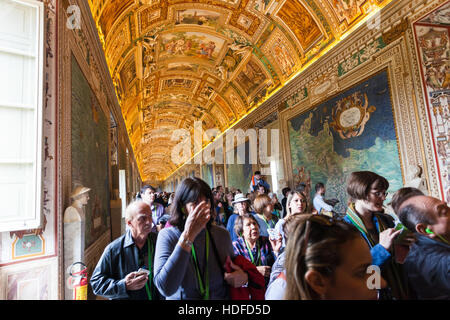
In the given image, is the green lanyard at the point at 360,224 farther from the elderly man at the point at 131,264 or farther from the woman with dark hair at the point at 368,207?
the elderly man at the point at 131,264

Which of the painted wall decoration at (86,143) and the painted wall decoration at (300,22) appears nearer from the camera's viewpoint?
the painted wall decoration at (86,143)

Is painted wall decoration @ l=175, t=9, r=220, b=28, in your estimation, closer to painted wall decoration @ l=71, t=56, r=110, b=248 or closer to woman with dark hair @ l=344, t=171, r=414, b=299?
painted wall decoration @ l=71, t=56, r=110, b=248

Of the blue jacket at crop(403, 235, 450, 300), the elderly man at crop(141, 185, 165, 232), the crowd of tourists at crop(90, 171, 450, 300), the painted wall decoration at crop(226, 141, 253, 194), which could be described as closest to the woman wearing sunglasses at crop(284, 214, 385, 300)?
the crowd of tourists at crop(90, 171, 450, 300)

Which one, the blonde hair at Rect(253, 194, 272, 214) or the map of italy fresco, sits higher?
the map of italy fresco

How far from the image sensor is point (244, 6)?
1023 centimetres

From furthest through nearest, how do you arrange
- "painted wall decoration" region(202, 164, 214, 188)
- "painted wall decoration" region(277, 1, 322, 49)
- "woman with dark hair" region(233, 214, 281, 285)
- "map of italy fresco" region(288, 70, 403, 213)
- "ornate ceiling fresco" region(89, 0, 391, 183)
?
"painted wall decoration" region(202, 164, 214, 188) → "painted wall decoration" region(277, 1, 322, 49) → "ornate ceiling fresco" region(89, 0, 391, 183) → "map of italy fresco" region(288, 70, 403, 213) → "woman with dark hair" region(233, 214, 281, 285)

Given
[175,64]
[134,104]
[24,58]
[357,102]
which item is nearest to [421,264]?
[24,58]

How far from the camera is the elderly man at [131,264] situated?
2252 mm

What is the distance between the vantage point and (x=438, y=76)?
237 inches

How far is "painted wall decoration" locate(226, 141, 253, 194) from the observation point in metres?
15.7

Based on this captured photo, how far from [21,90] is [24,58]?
44 centimetres

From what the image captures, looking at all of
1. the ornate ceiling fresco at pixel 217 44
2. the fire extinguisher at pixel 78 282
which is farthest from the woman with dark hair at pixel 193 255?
the ornate ceiling fresco at pixel 217 44

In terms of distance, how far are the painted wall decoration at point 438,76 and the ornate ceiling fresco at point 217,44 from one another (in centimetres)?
167
